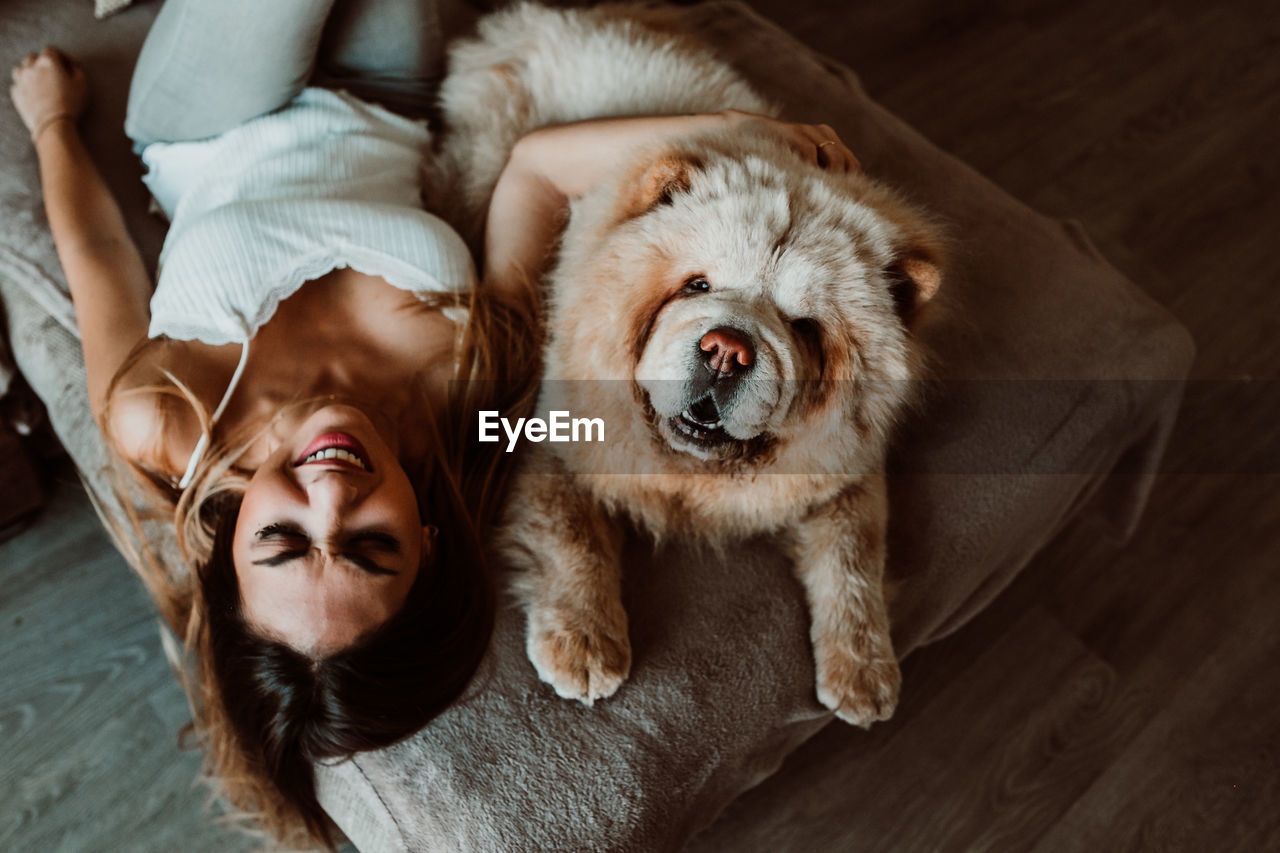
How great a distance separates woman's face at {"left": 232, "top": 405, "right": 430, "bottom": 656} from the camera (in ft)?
3.04

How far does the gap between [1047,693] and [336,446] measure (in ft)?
4.57

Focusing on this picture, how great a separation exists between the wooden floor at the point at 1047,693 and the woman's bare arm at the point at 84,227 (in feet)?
2.10

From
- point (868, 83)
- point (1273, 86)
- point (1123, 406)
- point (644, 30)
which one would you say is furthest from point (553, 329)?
point (1273, 86)

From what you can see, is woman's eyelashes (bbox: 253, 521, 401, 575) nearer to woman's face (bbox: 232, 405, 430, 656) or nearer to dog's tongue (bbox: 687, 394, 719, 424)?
woman's face (bbox: 232, 405, 430, 656)

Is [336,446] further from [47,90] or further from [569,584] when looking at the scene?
[47,90]

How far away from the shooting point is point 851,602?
108cm

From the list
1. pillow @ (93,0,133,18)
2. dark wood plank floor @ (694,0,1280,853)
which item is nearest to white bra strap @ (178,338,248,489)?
pillow @ (93,0,133,18)

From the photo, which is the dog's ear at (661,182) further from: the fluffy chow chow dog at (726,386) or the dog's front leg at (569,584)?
the dog's front leg at (569,584)

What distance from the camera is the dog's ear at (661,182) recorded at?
3.13ft

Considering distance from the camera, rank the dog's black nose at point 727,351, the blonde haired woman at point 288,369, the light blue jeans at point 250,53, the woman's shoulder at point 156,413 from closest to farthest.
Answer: the dog's black nose at point 727,351 → the blonde haired woman at point 288,369 → the woman's shoulder at point 156,413 → the light blue jeans at point 250,53

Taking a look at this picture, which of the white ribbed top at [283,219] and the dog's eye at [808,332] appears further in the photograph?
the white ribbed top at [283,219]

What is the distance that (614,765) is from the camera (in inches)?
38.9

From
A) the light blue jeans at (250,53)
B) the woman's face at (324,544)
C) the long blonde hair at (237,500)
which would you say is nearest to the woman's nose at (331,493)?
the woman's face at (324,544)

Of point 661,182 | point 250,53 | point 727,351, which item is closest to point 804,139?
point 661,182
